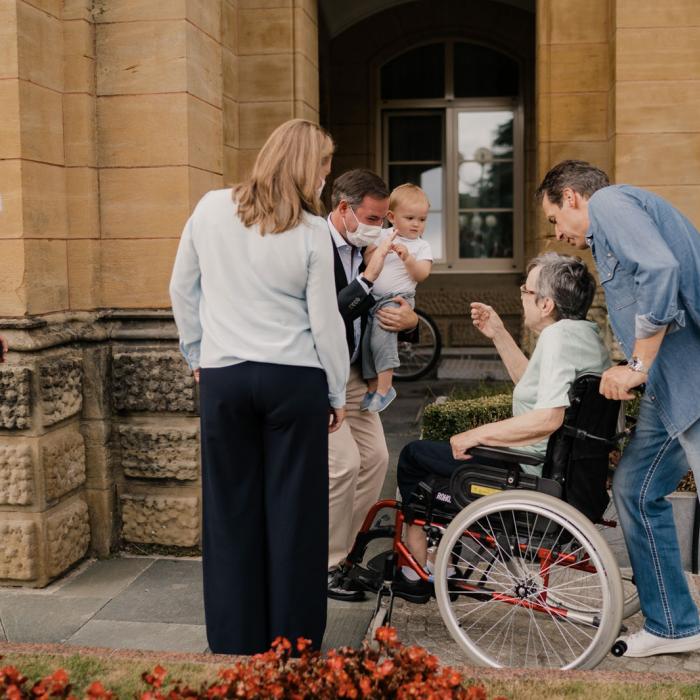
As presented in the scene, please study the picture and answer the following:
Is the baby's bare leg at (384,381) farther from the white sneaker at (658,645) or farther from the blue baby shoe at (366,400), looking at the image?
the white sneaker at (658,645)

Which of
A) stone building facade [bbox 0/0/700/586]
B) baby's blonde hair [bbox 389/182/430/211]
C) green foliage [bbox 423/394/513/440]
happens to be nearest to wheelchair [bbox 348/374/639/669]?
baby's blonde hair [bbox 389/182/430/211]

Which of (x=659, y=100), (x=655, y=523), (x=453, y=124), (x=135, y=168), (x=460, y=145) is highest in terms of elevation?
(x=453, y=124)

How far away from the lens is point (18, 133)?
4.61 meters

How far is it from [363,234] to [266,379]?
101cm

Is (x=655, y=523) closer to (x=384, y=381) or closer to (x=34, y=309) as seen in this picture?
(x=384, y=381)

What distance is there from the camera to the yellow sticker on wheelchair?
3.64m

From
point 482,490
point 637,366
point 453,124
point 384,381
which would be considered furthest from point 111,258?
point 453,124

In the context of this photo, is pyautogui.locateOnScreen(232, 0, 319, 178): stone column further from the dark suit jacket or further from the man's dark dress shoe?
the man's dark dress shoe

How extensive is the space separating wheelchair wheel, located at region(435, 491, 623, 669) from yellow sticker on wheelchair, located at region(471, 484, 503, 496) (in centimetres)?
8

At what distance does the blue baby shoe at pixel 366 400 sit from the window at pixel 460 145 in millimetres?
8306

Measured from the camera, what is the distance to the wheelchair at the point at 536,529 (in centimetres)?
339

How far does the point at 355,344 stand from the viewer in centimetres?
427

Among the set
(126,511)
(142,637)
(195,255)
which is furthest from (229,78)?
(142,637)

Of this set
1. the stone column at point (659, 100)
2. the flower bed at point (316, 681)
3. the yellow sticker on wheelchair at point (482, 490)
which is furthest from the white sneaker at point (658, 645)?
the stone column at point (659, 100)
